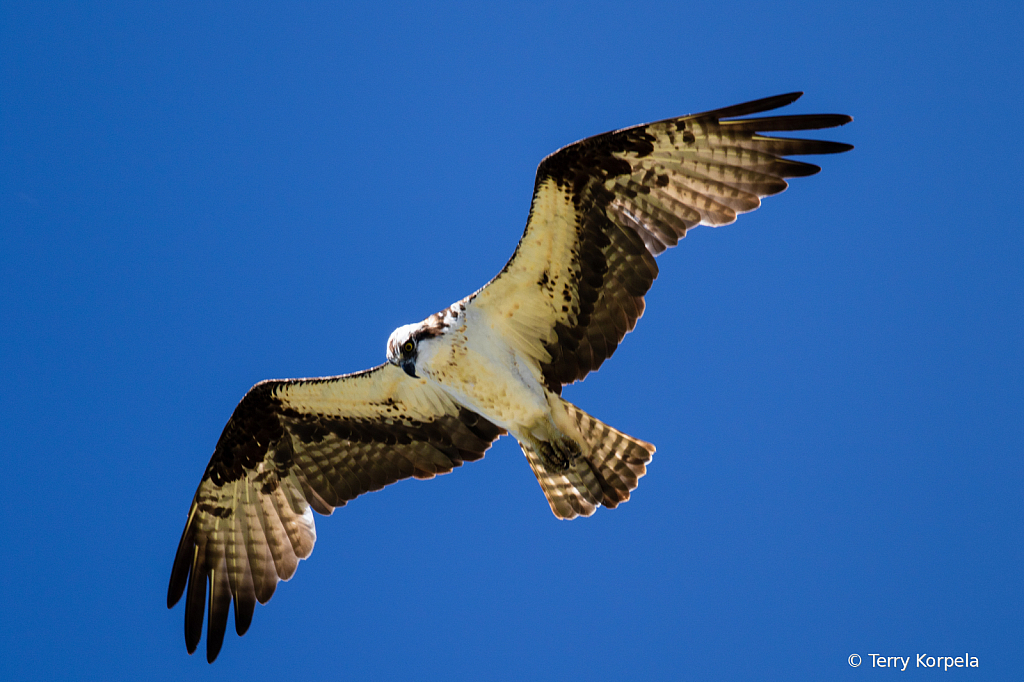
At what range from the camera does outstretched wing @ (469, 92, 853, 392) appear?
309 inches

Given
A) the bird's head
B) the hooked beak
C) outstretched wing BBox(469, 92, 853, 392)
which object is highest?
outstretched wing BBox(469, 92, 853, 392)

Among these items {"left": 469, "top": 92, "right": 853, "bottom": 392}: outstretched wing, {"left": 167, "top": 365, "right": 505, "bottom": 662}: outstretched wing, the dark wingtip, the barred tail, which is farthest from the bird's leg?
the dark wingtip

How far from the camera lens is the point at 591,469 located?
9.05 metres

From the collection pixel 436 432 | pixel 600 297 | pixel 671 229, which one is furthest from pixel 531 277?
pixel 436 432

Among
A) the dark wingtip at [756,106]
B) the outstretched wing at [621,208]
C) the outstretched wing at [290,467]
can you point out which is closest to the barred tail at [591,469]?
the outstretched wing at [290,467]

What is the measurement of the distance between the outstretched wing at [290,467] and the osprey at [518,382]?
0.5 inches

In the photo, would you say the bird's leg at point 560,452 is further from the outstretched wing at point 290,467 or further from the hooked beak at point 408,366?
the hooked beak at point 408,366

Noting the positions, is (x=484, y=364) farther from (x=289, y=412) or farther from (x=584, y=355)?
(x=289, y=412)

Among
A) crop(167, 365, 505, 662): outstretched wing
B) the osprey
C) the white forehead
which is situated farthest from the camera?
crop(167, 365, 505, 662): outstretched wing

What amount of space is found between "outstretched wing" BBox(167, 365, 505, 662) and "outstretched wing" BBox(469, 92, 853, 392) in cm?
143

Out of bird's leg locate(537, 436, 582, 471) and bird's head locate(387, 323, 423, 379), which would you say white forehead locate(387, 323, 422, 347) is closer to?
bird's head locate(387, 323, 423, 379)

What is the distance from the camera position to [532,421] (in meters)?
8.82

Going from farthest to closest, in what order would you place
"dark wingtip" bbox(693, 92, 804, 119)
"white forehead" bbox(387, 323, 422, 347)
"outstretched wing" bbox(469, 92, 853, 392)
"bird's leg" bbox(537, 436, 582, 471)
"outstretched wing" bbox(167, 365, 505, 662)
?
"outstretched wing" bbox(167, 365, 505, 662) < "bird's leg" bbox(537, 436, 582, 471) < "white forehead" bbox(387, 323, 422, 347) < "outstretched wing" bbox(469, 92, 853, 392) < "dark wingtip" bbox(693, 92, 804, 119)

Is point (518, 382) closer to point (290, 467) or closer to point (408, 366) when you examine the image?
point (408, 366)
